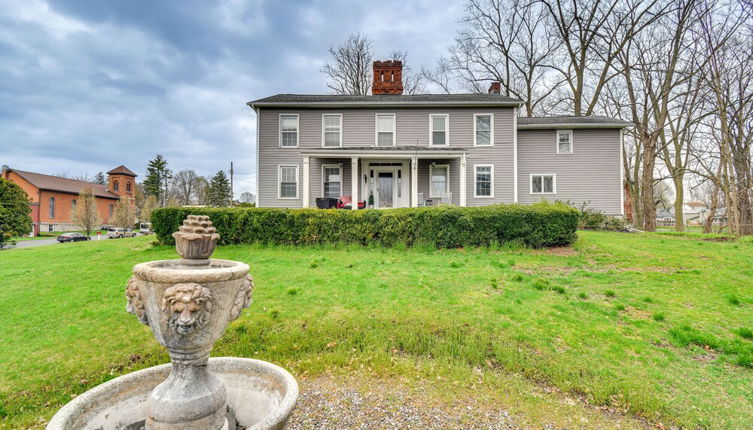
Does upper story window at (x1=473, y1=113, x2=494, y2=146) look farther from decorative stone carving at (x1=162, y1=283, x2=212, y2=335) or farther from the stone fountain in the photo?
decorative stone carving at (x1=162, y1=283, x2=212, y2=335)

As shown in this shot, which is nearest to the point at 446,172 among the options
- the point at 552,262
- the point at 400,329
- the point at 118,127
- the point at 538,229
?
the point at 538,229

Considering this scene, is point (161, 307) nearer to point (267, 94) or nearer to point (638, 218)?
point (267, 94)

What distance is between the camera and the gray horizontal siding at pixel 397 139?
603 inches

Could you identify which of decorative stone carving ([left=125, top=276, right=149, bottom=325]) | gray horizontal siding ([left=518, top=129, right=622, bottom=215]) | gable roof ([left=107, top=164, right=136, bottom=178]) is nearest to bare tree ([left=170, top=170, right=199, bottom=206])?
gable roof ([left=107, top=164, right=136, bottom=178])

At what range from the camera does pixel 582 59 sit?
2064 cm

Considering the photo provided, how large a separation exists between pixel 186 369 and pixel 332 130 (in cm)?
1475

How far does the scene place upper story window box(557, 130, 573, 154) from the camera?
1606 cm

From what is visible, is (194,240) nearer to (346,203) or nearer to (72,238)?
→ (346,203)

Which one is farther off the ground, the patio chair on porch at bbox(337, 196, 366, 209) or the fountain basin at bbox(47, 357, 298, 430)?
the patio chair on porch at bbox(337, 196, 366, 209)

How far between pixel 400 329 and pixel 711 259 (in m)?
8.92

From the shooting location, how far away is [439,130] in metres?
15.6

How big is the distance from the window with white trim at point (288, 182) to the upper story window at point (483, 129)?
9.34 meters

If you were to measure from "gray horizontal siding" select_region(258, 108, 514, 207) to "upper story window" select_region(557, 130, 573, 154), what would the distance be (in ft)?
9.72

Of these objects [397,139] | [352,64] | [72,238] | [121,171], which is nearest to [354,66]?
[352,64]
